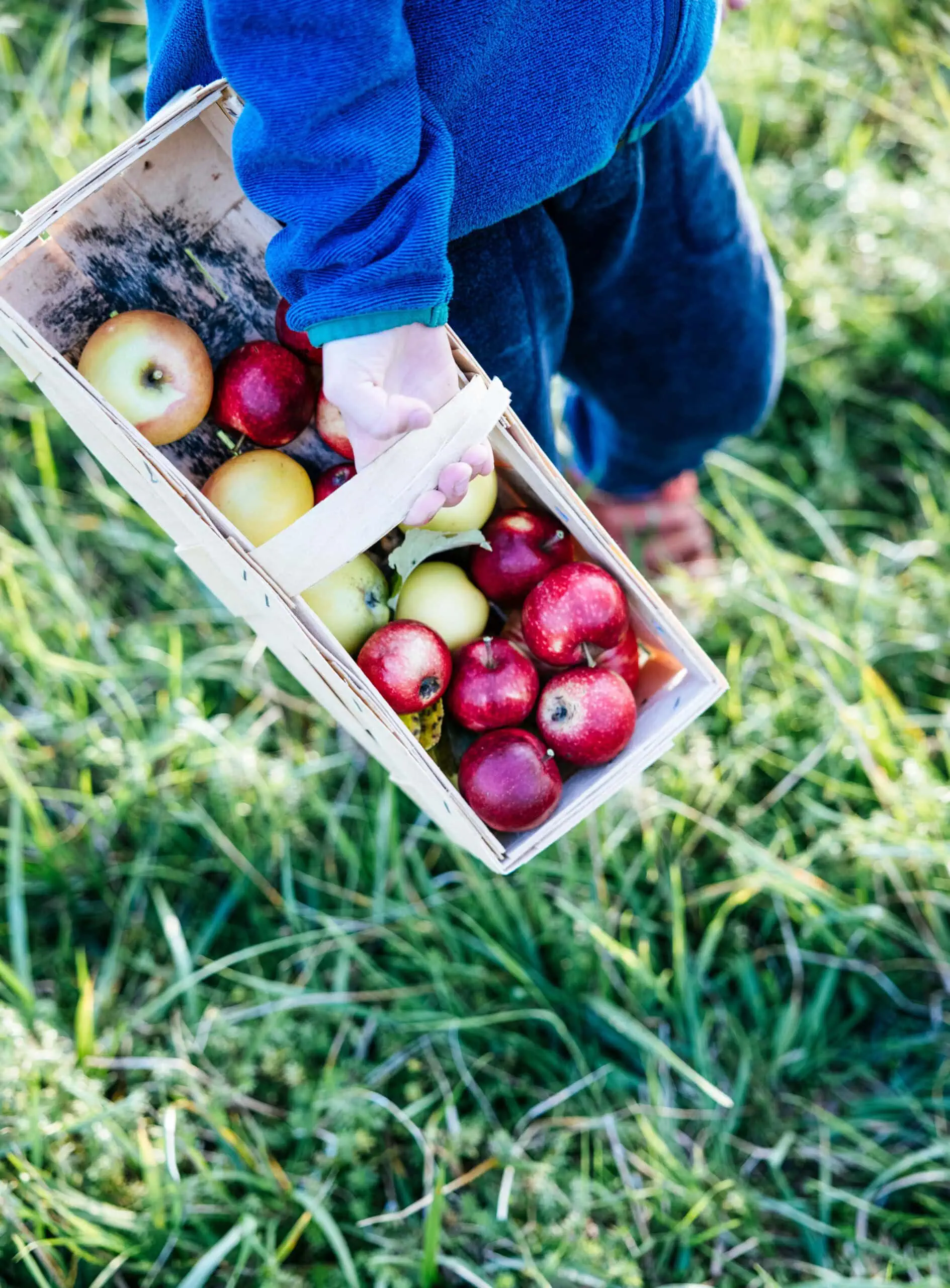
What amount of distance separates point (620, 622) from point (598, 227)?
56 cm

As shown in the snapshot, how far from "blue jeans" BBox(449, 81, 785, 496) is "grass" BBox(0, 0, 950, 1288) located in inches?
16.6

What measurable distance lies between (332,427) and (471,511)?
24cm

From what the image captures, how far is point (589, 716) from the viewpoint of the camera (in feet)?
4.50

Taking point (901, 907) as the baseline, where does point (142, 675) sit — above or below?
above

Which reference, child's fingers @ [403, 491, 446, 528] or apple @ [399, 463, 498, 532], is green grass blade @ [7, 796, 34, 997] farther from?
child's fingers @ [403, 491, 446, 528]

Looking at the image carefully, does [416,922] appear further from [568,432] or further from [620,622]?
[568,432]

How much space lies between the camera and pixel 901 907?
6.71ft

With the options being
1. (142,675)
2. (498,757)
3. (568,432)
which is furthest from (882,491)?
(142,675)

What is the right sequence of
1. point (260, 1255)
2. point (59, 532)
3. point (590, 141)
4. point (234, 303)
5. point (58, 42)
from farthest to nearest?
point (58, 42) → point (59, 532) → point (260, 1255) → point (234, 303) → point (590, 141)

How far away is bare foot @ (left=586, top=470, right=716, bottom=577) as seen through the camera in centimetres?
244

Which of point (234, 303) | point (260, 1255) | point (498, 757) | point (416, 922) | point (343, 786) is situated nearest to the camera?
point (498, 757)

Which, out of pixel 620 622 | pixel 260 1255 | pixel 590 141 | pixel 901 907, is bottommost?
pixel 901 907

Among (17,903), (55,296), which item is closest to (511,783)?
(55,296)

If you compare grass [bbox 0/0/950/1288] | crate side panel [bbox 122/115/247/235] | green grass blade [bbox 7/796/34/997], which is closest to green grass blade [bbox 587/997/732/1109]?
grass [bbox 0/0/950/1288]
